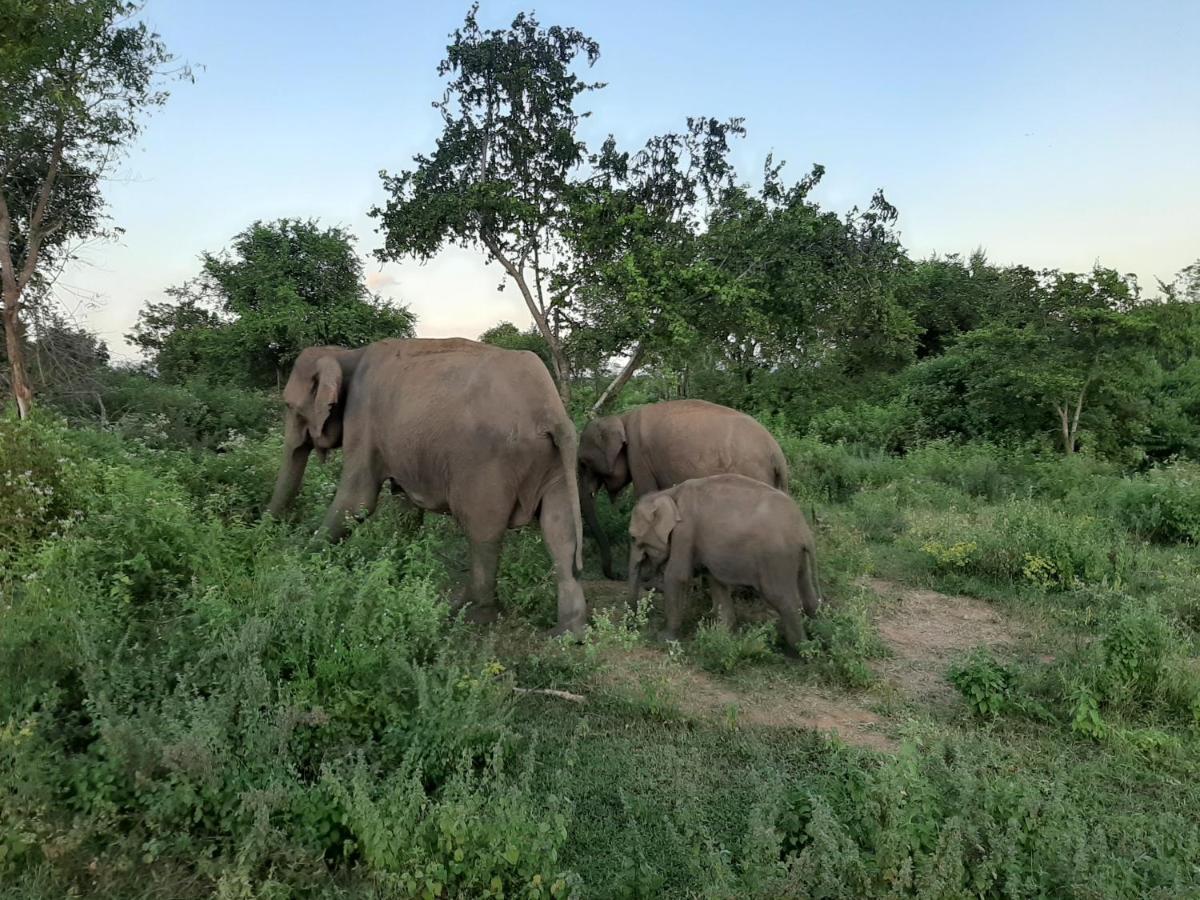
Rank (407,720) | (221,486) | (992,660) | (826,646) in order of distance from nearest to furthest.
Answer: (407,720)
(992,660)
(826,646)
(221,486)

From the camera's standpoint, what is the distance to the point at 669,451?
8.77 metres

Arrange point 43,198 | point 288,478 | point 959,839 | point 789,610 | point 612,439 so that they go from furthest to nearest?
point 43,198 < point 612,439 < point 288,478 < point 789,610 < point 959,839

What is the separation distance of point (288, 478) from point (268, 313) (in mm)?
14939

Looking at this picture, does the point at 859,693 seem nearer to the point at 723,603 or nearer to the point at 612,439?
the point at 723,603

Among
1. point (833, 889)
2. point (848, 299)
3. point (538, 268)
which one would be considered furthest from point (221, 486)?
point (848, 299)

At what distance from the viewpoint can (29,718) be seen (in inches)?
124

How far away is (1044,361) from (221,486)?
13736 mm

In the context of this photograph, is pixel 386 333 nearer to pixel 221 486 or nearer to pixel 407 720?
pixel 221 486

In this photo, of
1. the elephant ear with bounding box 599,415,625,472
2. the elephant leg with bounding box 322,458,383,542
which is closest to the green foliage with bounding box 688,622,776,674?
the elephant leg with bounding box 322,458,383,542

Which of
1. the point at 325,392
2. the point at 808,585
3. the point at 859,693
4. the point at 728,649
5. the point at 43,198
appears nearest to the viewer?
the point at 859,693

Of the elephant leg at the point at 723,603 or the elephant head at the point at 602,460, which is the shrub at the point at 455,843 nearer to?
the elephant leg at the point at 723,603

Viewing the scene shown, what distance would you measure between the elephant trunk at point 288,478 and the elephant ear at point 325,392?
0.43 meters

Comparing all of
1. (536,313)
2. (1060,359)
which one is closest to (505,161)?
(536,313)

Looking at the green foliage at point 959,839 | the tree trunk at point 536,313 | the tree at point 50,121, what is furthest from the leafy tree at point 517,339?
the green foliage at point 959,839
